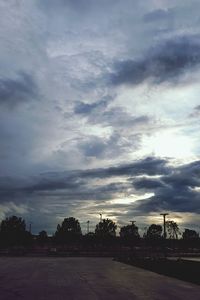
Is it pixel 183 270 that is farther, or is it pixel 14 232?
pixel 14 232

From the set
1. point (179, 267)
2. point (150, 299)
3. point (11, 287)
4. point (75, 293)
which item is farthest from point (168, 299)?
point (179, 267)

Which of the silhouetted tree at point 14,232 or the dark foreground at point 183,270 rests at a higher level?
the silhouetted tree at point 14,232

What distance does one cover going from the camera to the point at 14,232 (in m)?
172

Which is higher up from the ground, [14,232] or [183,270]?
[14,232]

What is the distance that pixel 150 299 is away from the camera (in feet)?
65.8

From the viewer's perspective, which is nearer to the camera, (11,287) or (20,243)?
(11,287)

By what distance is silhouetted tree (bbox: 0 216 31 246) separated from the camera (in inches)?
6476

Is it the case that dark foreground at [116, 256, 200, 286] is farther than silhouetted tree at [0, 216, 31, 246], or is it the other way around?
silhouetted tree at [0, 216, 31, 246]

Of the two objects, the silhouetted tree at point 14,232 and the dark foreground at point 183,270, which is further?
the silhouetted tree at point 14,232

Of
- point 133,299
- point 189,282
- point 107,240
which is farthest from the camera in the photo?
point 107,240

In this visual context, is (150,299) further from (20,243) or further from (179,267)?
(20,243)

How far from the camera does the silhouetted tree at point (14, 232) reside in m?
164

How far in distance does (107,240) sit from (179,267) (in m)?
155

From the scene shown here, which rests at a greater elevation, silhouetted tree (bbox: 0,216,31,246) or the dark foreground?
silhouetted tree (bbox: 0,216,31,246)
